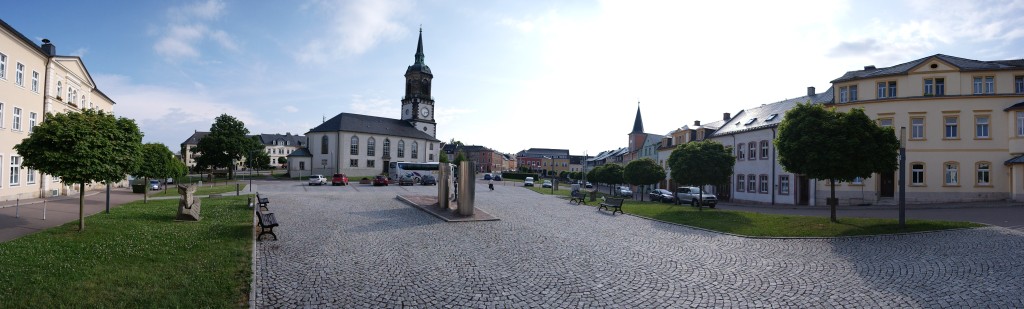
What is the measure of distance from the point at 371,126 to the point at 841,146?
8031 cm

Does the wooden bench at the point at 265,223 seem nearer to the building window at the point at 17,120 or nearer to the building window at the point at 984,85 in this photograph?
the building window at the point at 17,120

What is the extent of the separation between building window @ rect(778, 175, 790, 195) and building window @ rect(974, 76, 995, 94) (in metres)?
11.9

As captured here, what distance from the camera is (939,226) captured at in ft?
49.9

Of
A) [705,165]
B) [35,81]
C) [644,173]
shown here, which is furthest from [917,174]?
[35,81]

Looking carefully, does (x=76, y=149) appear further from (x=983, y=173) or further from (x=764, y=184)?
(x=983, y=173)

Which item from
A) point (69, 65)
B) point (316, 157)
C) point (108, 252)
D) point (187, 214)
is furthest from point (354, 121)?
point (108, 252)

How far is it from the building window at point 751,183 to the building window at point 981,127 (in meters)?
13.5

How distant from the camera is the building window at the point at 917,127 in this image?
3225cm

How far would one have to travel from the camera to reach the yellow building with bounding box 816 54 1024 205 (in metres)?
30.1

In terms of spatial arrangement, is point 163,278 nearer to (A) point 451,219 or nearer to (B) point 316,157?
(A) point 451,219

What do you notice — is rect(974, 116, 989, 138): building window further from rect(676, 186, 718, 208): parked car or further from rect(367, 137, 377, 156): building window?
rect(367, 137, 377, 156): building window

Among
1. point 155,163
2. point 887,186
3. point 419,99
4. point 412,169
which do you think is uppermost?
point 419,99

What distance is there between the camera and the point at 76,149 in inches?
507

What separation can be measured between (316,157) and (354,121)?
351 inches
